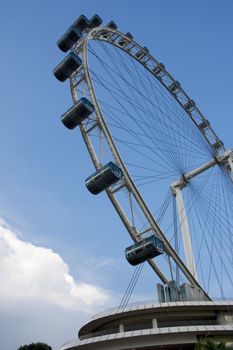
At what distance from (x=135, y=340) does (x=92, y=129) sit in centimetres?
1515

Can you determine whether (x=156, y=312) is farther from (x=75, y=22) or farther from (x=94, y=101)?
(x=75, y=22)

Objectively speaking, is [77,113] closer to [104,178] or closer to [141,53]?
[104,178]

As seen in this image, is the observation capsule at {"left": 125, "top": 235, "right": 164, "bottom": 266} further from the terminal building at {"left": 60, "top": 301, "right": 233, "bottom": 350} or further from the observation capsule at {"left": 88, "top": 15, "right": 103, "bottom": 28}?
the observation capsule at {"left": 88, "top": 15, "right": 103, "bottom": 28}

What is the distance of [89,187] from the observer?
1138 inches

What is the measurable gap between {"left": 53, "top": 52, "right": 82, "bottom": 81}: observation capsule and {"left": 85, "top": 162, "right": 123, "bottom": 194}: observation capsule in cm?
939

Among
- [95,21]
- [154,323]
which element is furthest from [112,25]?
[154,323]

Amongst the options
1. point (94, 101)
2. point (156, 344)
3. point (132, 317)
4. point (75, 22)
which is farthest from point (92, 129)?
point (156, 344)

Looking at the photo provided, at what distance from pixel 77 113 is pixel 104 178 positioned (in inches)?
229

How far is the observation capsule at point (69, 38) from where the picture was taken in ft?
116

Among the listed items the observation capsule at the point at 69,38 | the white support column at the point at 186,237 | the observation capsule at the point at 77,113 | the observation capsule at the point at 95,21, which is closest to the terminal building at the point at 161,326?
the white support column at the point at 186,237

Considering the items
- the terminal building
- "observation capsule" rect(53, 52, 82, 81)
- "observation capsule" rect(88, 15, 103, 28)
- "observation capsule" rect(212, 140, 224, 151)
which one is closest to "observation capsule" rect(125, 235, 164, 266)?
the terminal building

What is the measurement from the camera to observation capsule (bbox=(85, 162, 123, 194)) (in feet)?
91.7

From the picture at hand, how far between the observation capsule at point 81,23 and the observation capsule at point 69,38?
781 mm

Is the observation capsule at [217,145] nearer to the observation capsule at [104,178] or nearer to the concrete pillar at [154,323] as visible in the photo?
the observation capsule at [104,178]
